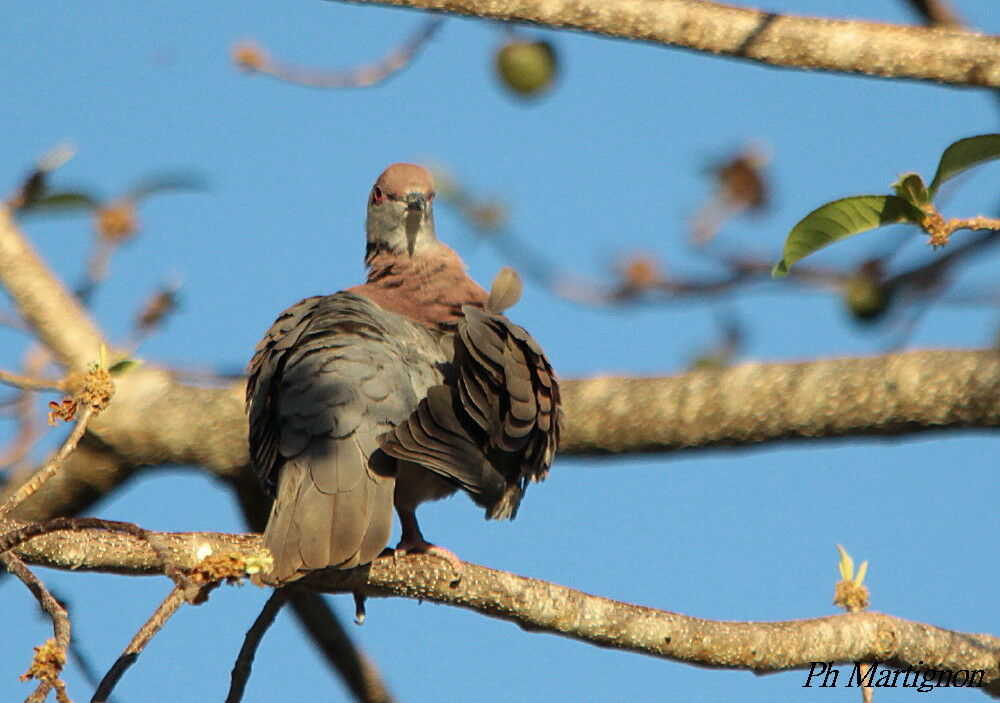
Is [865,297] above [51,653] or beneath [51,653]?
above

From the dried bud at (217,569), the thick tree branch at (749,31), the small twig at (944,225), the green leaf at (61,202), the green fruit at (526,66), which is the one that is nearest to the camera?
the dried bud at (217,569)

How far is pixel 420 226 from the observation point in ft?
15.1

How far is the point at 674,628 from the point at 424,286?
6.04 feet

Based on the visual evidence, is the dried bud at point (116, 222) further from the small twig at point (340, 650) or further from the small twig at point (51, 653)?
the small twig at point (51, 653)

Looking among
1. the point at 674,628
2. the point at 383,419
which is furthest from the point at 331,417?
the point at 674,628

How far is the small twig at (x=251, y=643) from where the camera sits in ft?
→ 8.70

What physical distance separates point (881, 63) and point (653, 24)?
1.93 feet

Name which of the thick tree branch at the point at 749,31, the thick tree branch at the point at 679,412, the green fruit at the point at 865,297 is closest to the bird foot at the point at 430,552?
the thick tree branch at the point at 679,412

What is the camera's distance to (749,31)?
324cm

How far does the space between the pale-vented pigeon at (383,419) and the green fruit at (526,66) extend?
2.91 feet

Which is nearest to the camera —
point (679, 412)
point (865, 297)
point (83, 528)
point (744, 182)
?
point (83, 528)

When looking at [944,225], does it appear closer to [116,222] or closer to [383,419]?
[383,419]

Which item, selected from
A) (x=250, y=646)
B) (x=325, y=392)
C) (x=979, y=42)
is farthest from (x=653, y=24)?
(x=250, y=646)

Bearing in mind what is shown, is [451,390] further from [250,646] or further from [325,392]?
[250,646]
